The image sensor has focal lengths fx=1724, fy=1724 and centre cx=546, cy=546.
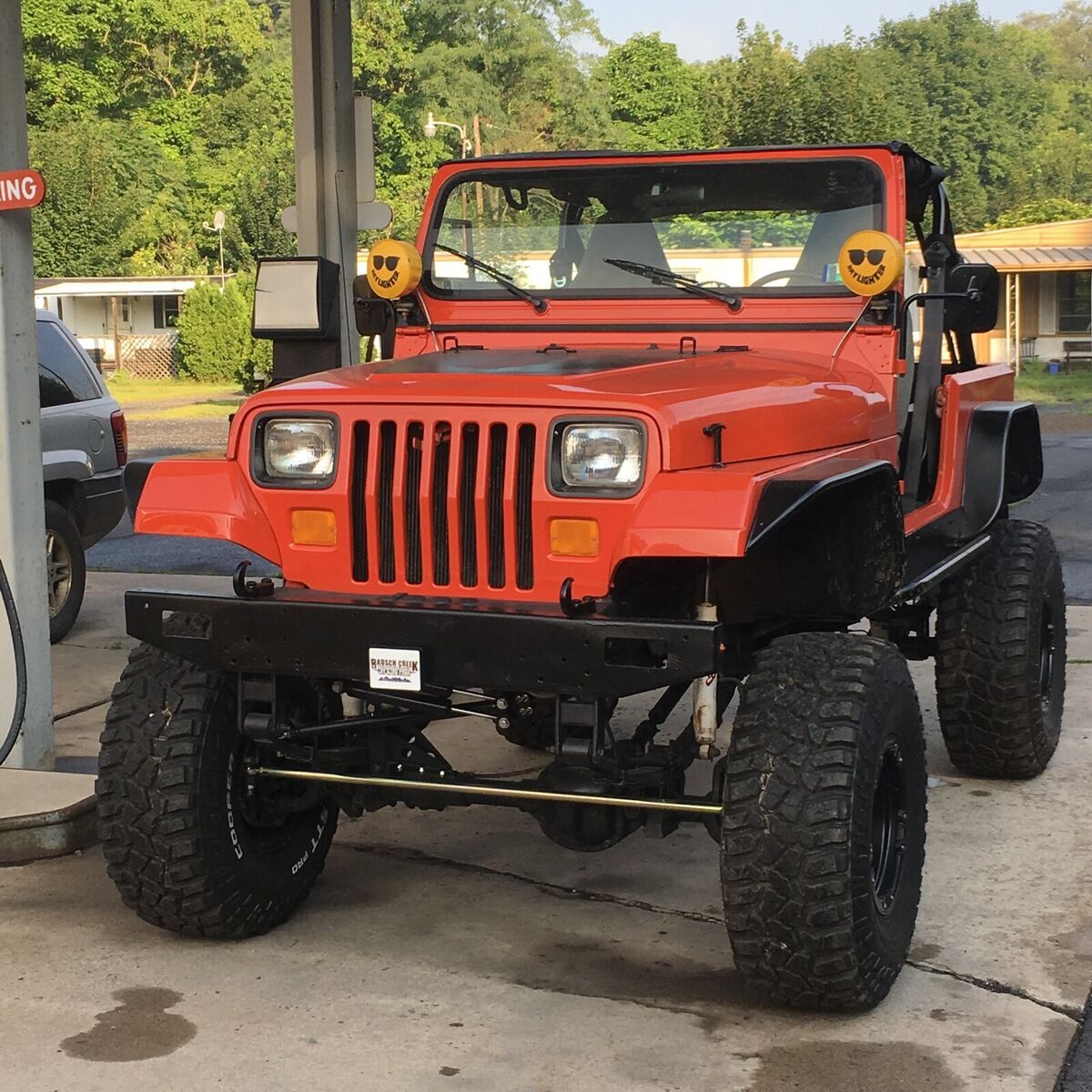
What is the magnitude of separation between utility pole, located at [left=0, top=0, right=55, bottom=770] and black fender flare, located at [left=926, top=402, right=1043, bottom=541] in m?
2.99

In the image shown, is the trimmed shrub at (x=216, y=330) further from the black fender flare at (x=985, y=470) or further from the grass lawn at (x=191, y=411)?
the black fender flare at (x=985, y=470)

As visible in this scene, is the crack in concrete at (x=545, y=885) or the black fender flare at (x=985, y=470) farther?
the black fender flare at (x=985, y=470)

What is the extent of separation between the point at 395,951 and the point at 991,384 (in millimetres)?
3075

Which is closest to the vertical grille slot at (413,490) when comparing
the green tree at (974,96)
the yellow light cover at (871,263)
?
the yellow light cover at (871,263)

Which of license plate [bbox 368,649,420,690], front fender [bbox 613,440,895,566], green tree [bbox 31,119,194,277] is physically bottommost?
license plate [bbox 368,649,420,690]

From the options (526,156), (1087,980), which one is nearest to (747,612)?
(1087,980)

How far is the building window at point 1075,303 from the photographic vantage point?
38938mm

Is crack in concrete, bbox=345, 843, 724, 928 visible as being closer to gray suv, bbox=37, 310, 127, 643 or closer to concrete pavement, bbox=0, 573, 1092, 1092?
concrete pavement, bbox=0, 573, 1092, 1092

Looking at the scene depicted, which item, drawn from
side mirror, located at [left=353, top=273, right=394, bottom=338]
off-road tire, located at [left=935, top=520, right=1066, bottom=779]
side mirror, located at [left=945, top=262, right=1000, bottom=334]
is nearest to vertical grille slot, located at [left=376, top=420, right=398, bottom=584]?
side mirror, located at [left=353, top=273, right=394, bottom=338]

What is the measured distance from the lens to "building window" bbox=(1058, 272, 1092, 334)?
38.9 m

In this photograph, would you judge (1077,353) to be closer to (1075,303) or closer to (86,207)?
(1075,303)

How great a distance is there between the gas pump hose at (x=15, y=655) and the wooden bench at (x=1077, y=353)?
1332 inches

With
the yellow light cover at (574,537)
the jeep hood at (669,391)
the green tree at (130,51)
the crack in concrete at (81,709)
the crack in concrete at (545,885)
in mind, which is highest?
the green tree at (130,51)

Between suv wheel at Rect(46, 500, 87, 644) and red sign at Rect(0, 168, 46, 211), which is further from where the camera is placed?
suv wheel at Rect(46, 500, 87, 644)
